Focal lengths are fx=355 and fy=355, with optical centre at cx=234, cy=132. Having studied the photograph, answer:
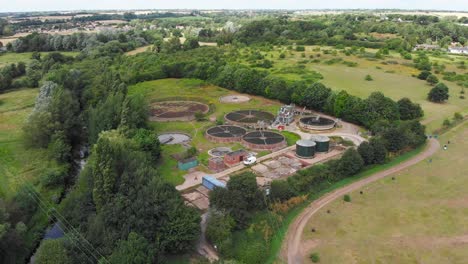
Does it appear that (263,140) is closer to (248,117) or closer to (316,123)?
Result: (316,123)

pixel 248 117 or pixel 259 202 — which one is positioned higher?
pixel 259 202

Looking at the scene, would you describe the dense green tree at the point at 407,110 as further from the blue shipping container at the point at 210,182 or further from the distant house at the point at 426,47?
the distant house at the point at 426,47

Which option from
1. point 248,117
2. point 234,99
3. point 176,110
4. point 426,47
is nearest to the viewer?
point 248,117

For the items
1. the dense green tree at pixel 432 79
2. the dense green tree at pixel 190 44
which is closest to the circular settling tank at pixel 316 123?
the dense green tree at pixel 432 79

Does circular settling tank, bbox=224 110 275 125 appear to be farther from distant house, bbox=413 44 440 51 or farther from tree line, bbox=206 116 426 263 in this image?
distant house, bbox=413 44 440 51

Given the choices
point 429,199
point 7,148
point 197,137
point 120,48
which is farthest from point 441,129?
point 120,48

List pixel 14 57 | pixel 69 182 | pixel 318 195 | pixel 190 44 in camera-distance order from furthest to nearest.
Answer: pixel 190 44, pixel 14 57, pixel 69 182, pixel 318 195

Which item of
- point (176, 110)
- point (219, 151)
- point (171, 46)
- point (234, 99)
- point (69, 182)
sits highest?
point (171, 46)

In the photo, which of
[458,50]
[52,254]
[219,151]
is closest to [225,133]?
[219,151]

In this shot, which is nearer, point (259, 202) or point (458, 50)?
point (259, 202)
